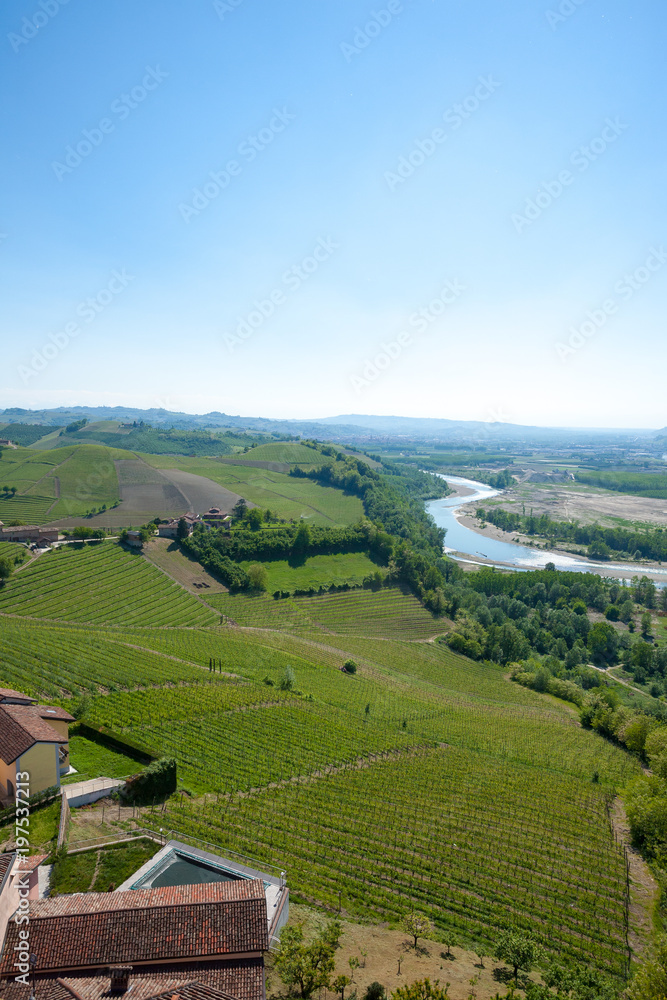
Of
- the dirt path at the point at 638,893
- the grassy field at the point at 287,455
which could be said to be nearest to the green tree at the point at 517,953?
the dirt path at the point at 638,893

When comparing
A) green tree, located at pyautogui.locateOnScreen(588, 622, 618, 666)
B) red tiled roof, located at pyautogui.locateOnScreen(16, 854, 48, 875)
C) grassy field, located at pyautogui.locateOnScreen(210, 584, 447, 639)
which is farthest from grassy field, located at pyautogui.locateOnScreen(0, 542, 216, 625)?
green tree, located at pyautogui.locateOnScreen(588, 622, 618, 666)

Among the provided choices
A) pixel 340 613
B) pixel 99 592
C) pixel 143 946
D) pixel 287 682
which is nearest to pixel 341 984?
pixel 143 946

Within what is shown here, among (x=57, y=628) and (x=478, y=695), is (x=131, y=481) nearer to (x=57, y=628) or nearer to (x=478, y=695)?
(x=57, y=628)

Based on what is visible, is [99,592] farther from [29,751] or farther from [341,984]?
[341,984]

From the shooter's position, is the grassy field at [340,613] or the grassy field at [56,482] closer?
the grassy field at [340,613]

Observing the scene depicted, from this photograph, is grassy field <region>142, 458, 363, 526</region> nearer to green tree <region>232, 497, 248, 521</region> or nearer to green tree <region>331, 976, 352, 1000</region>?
green tree <region>232, 497, 248, 521</region>

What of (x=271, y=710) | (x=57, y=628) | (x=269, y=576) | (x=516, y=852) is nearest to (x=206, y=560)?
(x=269, y=576)

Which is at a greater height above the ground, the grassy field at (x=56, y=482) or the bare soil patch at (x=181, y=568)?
the grassy field at (x=56, y=482)

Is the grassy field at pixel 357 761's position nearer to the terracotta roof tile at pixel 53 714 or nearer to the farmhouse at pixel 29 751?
the terracotta roof tile at pixel 53 714

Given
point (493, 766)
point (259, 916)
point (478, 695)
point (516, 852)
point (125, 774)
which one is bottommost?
point (478, 695)
